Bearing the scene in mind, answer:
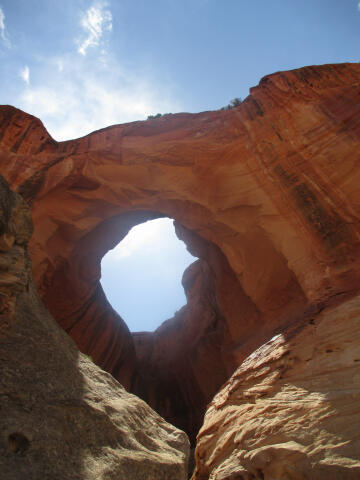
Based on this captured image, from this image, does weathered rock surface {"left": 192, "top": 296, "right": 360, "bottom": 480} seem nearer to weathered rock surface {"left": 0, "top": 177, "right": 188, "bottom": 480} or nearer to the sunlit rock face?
weathered rock surface {"left": 0, "top": 177, "right": 188, "bottom": 480}

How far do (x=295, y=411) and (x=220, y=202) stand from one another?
8696mm

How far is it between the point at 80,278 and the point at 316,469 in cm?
1307

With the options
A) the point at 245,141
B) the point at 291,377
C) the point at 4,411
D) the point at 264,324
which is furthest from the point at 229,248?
the point at 4,411

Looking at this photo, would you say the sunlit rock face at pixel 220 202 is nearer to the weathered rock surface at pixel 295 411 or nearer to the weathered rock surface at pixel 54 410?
the weathered rock surface at pixel 295 411

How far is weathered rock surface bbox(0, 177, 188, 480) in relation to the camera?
267 cm

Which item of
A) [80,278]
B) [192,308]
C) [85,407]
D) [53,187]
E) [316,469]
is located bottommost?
[316,469]

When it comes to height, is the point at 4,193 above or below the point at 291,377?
above

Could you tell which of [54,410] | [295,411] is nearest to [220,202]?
[295,411]

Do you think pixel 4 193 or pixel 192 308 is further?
pixel 192 308

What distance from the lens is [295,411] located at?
430 centimetres

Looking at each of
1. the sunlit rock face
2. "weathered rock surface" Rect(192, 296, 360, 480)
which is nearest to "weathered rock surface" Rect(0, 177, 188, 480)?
"weathered rock surface" Rect(192, 296, 360, 480)

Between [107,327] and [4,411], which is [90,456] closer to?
[4,411]

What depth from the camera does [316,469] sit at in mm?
3285

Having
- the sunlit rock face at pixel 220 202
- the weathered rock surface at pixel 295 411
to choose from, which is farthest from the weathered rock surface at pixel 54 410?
the sunlit rock face at pixel 220 202
